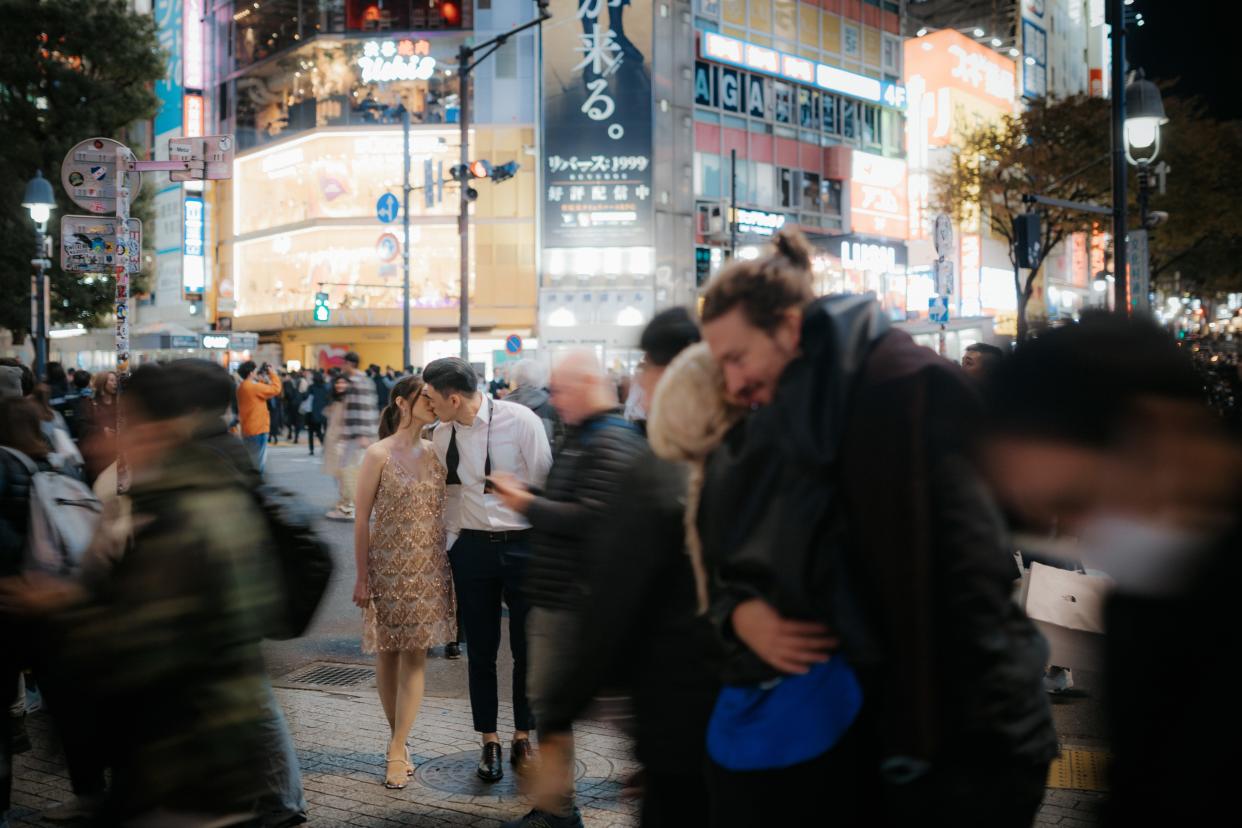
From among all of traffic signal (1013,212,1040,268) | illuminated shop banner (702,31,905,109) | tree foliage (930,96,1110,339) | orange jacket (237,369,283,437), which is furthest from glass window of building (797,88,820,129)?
orange jacket (237,369,283,437)

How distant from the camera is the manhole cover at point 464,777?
16.8ft

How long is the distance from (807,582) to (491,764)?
374 cm

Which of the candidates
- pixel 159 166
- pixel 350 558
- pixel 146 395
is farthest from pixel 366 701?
pixel 159 166

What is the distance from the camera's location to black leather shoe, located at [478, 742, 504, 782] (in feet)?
17.1

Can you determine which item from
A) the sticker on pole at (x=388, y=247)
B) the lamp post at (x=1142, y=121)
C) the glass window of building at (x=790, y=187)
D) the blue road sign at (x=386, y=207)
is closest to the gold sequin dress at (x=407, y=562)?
the lamp post at (x=1142, y=121)

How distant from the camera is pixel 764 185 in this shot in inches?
1807

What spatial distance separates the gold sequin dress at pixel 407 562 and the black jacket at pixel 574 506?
5.67 feet

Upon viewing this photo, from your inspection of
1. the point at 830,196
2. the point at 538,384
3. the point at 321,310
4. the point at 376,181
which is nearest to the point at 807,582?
the point at 538,384

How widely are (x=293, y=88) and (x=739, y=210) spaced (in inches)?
778

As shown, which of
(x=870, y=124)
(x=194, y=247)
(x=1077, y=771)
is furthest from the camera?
(x=870, y=124)

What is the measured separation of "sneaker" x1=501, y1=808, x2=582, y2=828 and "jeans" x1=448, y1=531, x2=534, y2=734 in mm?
774

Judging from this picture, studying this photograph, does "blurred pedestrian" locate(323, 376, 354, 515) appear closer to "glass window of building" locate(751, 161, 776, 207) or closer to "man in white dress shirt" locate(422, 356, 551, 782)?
"man in white dress shirt" locate(422, 356, 551, 782)

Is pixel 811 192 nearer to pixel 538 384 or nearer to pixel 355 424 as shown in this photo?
pixel 355 424

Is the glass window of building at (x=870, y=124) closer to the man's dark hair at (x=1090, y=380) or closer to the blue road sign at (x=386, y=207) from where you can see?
the blue road sign at (x=386, y=207)
